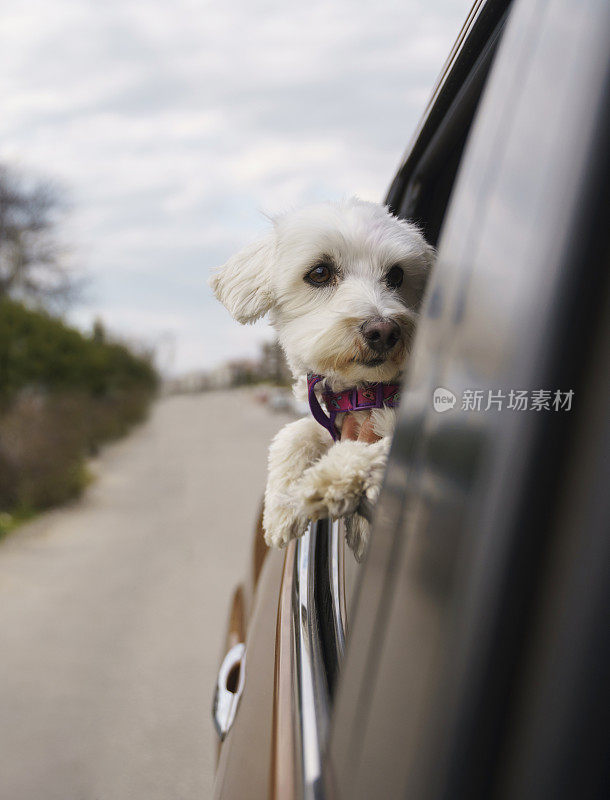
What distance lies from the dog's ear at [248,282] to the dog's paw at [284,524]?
0.52 metres

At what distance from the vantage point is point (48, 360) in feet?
49.0

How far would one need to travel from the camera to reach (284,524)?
44.8 inches

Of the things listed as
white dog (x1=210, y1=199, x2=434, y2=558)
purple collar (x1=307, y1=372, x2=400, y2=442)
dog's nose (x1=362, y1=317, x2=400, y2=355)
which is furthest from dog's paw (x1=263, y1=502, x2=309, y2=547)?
dog's nose (x1=362, y1=317, x2=400, y2=355)

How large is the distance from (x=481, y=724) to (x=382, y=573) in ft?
0.66

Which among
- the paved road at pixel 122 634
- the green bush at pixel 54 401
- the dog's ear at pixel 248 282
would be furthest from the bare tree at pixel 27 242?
the dog's ear at pixel 248 282

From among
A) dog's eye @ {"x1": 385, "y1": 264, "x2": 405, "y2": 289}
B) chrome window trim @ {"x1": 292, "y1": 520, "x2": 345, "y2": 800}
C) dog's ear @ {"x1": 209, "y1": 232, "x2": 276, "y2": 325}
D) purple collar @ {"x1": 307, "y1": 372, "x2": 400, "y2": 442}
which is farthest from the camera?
dog's ear @ {"x1": 209, "y1": 232, "x2": 276, "y2": 325}

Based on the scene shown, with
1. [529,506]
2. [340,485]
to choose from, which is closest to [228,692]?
[340,485]

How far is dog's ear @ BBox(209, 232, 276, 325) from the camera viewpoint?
1.52m

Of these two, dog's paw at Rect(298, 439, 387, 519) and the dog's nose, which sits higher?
the dog's nose

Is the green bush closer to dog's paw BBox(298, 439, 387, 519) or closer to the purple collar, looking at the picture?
the purple collar

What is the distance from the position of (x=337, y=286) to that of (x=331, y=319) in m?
0.14

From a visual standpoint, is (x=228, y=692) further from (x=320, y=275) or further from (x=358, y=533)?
(x=320, y=275)

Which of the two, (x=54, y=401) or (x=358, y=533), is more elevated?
(x=358, y=533)

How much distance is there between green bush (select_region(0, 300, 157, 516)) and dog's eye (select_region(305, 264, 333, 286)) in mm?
6196
